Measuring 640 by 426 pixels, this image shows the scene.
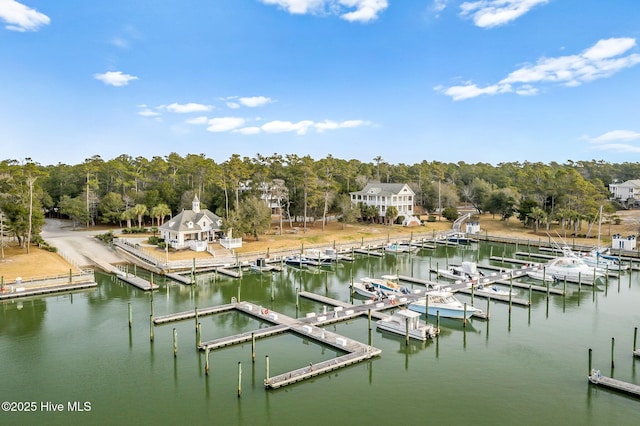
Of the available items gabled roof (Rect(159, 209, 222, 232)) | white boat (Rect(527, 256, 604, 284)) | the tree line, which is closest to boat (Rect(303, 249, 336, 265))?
the tree line

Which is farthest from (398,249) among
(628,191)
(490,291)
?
(628,191)

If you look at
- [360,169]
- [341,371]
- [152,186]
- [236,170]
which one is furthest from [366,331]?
[360,169]

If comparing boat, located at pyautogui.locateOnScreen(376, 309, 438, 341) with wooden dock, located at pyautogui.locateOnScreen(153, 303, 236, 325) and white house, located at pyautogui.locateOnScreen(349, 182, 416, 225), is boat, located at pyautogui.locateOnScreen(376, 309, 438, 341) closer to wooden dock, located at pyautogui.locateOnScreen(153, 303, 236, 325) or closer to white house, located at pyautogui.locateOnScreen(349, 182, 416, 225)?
wooden dock, located at pyautogui.locateOnScreen(153, 303, 236, 325)

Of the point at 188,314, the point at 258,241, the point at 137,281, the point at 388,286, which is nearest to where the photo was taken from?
the point at 188,314

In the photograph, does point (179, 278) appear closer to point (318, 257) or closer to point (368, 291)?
point (318, 257)

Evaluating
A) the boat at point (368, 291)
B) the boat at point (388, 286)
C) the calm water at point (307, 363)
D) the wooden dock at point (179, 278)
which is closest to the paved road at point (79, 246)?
the wooden dock at point (179, 278)

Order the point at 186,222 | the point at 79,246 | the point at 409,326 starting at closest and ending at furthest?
the point at 409,326 → the point at 186,222 → the point at 79,246
